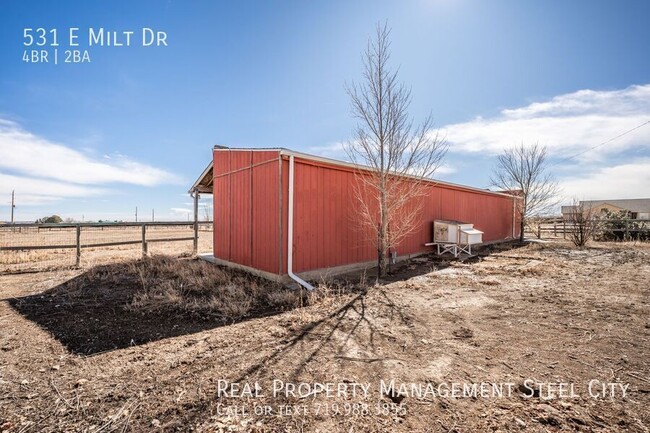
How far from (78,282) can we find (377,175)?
7414 mm

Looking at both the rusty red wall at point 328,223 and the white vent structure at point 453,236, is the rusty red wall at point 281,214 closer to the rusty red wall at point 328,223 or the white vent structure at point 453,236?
the rusty red wall at point 328,223

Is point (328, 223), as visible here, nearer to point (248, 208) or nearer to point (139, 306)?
point (248, 208)

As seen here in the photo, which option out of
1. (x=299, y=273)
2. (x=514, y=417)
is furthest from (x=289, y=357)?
(x=299, y=273)

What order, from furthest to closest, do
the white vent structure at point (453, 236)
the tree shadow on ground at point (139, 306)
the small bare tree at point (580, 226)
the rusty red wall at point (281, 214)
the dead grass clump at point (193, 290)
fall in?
the small bare tree at point (580, 226) → the white vent structure at point (453, 236) → the rusty red wall at point (281, 214) → the dead grass clump at point (193, 290) → the tree shadow on ground at point (139, 306)

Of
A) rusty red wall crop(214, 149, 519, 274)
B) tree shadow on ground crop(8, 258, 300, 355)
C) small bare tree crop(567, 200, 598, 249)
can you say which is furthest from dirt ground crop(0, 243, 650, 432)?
small bare tree crop(567, 200, 598, 249)

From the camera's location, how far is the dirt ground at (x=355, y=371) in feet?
7.11

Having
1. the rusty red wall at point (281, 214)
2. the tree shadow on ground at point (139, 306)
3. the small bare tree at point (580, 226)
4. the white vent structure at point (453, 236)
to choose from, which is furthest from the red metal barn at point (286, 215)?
the small bare tree at point (580, 226)

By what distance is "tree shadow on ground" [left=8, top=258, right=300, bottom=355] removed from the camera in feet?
12.6

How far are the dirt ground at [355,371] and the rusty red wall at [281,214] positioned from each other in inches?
85.7

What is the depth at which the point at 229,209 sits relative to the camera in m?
8.81

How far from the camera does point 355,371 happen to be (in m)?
2.81

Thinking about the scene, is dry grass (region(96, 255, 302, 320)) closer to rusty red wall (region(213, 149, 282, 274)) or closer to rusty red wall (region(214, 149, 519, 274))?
rusty red wall (region(213, 149, 282, 274))

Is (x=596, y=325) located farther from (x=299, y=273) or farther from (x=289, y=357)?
(x=299, y=273)

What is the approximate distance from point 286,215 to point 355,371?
167 inches
